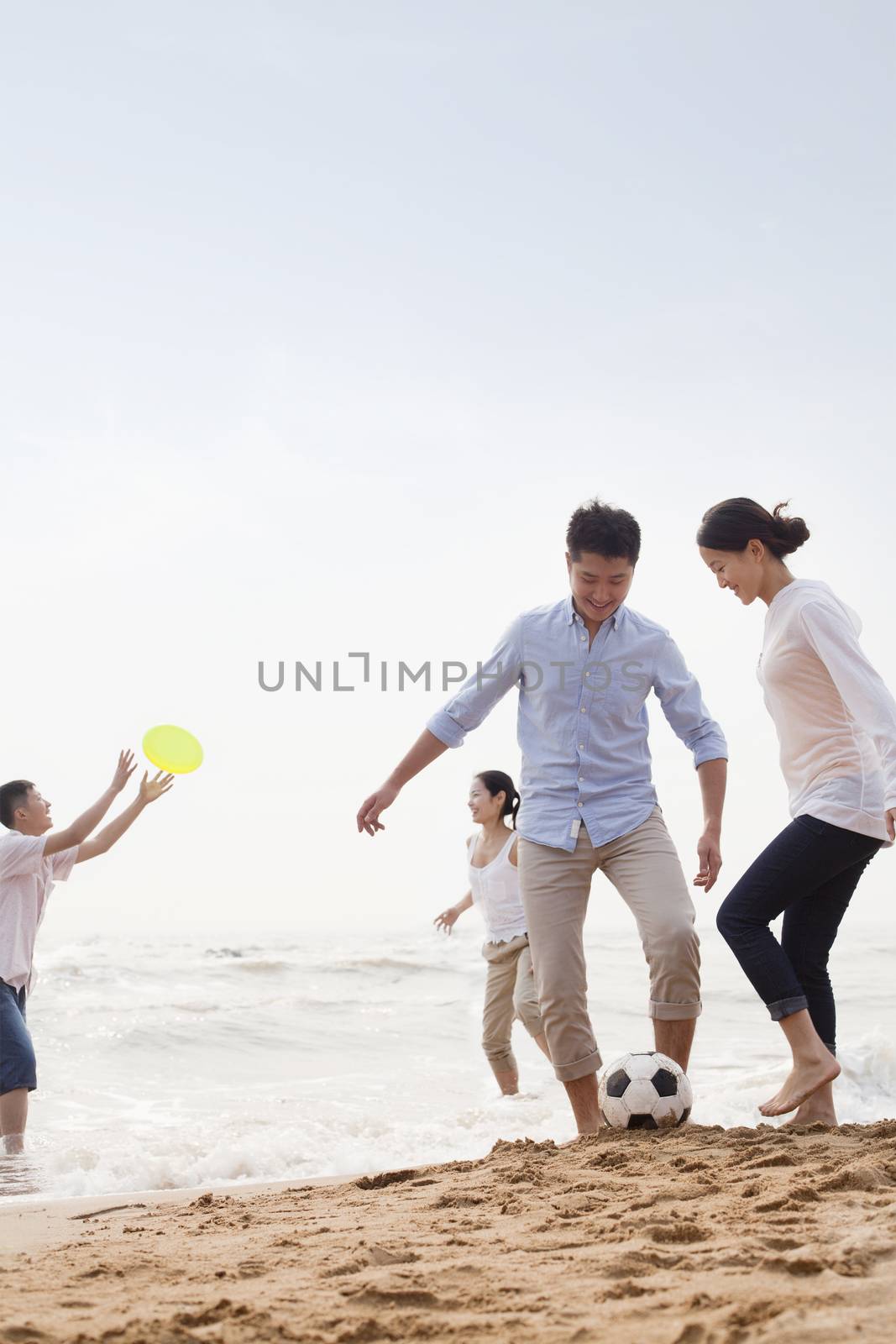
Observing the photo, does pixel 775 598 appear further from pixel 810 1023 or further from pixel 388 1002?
pixel 388 1002

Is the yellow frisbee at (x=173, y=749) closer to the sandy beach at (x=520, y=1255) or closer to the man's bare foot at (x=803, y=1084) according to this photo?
the sandy beach at (x=520, y=1255)

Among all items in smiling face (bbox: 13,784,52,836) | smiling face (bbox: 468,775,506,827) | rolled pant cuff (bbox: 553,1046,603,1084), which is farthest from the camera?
smiling face (bbox: 468,775,506,827)

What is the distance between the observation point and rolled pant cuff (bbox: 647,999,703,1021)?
4301mm

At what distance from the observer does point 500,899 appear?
23.7ft

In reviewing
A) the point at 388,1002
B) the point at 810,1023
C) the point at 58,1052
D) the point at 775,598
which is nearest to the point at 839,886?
the point at 810,1023

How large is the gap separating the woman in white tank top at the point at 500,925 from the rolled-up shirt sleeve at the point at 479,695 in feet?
8.46

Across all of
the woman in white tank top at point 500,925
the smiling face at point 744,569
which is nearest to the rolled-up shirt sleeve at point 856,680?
the smiling face at point 744,569

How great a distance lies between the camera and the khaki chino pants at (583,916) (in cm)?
426

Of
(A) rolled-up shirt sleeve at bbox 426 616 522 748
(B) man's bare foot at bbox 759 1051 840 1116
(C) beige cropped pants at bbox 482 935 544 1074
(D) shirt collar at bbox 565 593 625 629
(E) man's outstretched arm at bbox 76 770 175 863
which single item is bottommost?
(C) beige cropped pants at bbox 482 935 544 1074

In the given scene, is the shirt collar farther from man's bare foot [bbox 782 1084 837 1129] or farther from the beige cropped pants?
the beige cropped pants

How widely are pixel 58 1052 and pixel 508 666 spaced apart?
271 inches

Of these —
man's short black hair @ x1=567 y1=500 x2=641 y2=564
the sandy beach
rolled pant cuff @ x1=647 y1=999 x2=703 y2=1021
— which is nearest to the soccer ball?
rolled pant cuff @ x1=647 y1=999 x2=703 y2=1021

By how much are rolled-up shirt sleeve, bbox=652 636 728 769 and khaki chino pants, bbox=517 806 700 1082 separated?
1.20 ft

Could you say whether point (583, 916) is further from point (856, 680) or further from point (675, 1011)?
point (856, 680)
